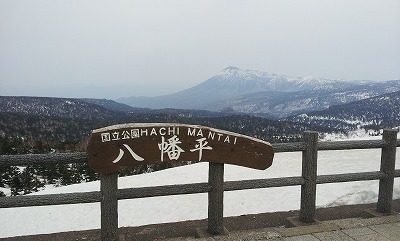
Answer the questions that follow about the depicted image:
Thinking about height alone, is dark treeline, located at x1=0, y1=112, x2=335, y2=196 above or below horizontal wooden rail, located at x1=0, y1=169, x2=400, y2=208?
below

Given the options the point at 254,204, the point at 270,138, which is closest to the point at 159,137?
the point at 254,204

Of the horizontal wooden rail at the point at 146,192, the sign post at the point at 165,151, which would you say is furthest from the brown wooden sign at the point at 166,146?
the horizontal wooden rail at the point at 146,192

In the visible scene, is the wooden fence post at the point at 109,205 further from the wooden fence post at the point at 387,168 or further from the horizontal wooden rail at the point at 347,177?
the wooden fence post at the point at 387,168

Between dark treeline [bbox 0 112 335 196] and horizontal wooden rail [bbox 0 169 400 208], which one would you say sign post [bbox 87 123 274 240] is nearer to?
horizontal wooden rail [bbox 0 169 400 208]

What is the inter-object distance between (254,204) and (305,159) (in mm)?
5591

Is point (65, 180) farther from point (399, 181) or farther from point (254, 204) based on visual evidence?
point (399, 181)

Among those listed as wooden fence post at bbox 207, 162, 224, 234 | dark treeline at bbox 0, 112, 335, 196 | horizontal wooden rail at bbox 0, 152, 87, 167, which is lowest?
dark treeline at bbox 0, 112, 335, 196

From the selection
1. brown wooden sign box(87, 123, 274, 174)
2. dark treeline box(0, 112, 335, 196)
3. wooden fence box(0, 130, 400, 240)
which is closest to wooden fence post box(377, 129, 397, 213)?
wooden fence box(0, 130, 400, 240)

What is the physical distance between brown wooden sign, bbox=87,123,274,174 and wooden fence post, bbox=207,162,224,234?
14 cm

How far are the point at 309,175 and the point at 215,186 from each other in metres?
1.30

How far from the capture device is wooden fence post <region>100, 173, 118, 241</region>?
3820 mm

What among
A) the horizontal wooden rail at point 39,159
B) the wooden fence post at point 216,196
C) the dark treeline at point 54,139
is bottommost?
the dark treeline at point 54,139

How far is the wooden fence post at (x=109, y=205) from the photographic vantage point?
150 inches

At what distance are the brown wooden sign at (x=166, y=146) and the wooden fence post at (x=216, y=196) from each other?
0.47 ft
